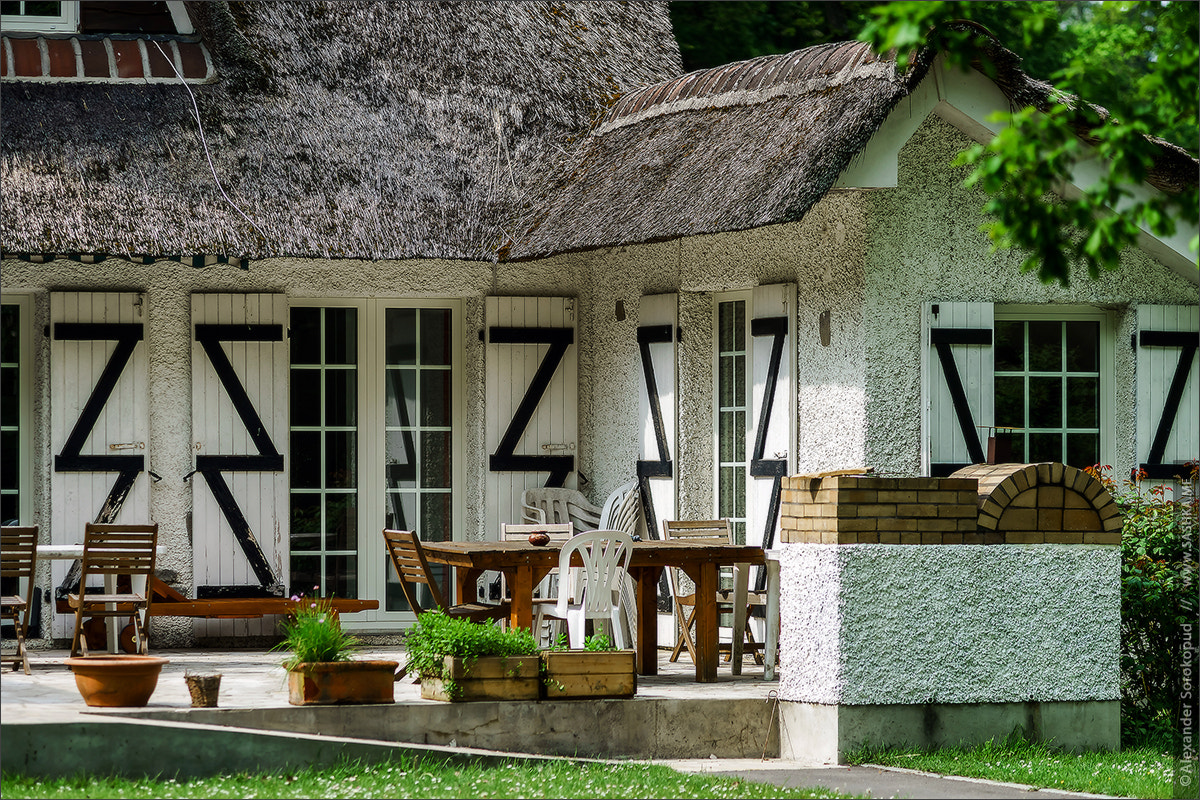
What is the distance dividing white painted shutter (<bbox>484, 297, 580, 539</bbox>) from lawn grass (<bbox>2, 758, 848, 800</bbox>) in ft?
12.9

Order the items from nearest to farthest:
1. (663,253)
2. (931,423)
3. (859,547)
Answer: (859,547) < (931,423) < (663,253)

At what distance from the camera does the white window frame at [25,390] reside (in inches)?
390

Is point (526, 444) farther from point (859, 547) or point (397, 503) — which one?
point (859, 547)

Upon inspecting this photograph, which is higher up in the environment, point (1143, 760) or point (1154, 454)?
point (1154, 454)

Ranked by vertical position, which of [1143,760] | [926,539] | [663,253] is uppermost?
[663,253]

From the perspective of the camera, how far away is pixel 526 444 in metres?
10.5

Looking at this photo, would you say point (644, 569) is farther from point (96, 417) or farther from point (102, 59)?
point (102, 59)

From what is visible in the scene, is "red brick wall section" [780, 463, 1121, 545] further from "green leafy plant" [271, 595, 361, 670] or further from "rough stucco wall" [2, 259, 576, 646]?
"rough stucco wall" [2, 259, 576, 646]

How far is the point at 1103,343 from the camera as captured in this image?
902 cm

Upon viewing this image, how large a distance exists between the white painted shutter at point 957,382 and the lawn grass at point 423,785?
271cm

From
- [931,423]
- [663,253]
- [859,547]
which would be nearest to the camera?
[859,547]

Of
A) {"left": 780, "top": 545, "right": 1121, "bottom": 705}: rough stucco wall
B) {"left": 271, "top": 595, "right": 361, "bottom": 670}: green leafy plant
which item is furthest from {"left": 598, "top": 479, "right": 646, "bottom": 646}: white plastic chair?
{"left": 271, "top": 595, "right": 361, "bottom": 670}: green leafy plant

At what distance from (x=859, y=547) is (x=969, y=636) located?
0.67m

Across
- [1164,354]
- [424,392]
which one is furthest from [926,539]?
[424,392]
